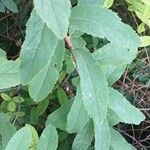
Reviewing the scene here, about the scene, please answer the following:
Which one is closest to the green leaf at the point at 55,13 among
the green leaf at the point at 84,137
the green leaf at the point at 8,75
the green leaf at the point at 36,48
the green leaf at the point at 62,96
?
the green leaf at the point at 36,48

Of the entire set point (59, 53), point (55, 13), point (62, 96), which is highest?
point (55, 13)

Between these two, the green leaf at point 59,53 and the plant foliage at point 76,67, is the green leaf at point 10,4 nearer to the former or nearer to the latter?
the plant foliage at point 76,67

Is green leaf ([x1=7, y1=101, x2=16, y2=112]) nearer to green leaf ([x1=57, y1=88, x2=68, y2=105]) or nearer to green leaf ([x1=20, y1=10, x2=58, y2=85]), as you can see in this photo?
green leaf ([x1=57, y1=88, x2=68, y2=105])

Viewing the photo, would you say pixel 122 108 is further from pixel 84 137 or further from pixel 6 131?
pixel 6 131

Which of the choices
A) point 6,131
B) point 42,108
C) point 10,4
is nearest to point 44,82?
point 6,131

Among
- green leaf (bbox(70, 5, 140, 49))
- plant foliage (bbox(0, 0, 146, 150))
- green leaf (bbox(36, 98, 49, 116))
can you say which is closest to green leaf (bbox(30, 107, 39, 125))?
green leaf (bbox(36, 98, 49, 116))

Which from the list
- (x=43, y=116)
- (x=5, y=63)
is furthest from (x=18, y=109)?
(x=5, y=63)

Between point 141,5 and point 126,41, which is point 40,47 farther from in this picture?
point 141,5
